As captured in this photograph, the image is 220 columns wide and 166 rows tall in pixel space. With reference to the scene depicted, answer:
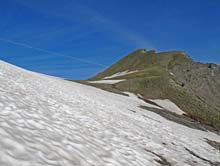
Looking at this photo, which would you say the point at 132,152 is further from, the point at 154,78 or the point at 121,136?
the point at 154,78

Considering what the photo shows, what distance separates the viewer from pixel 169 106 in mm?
48000

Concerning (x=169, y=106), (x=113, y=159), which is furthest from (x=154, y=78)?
(x=113, y=159)

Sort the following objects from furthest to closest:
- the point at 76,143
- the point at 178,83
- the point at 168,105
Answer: the point at 178,83 < the point at 168,105 < the point at 76,143

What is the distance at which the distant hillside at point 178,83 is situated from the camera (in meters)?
51.1

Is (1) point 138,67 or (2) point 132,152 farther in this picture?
(1) point 138,67

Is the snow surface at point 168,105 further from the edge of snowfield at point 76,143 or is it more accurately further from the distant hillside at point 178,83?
the edge of snowfield at point 76,143

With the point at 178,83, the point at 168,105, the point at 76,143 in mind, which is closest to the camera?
the point at 76,143

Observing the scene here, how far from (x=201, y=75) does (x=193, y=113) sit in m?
29.3

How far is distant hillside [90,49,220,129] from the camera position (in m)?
51.1

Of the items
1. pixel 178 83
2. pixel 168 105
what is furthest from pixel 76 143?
pixel 178 83

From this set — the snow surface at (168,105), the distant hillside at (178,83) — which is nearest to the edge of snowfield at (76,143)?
the snow surface at (168,105)

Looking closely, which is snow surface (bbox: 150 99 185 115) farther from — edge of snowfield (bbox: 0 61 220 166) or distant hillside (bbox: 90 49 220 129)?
edge of snowfield (bbox: 0 61 220 166)

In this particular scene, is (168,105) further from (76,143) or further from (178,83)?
(76,143)

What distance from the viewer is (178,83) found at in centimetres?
6347
